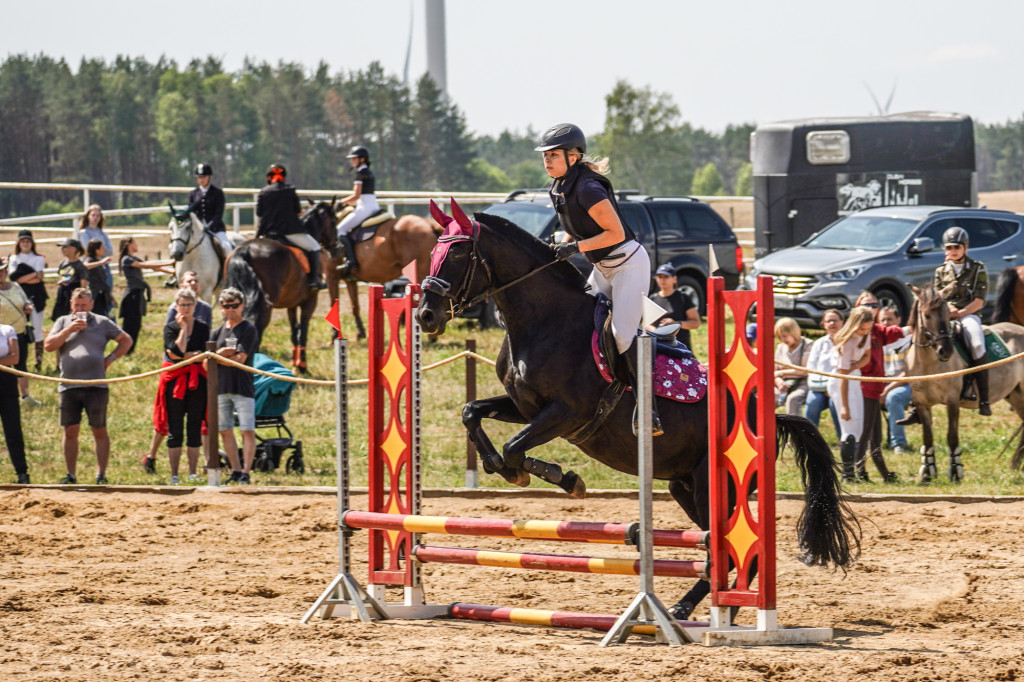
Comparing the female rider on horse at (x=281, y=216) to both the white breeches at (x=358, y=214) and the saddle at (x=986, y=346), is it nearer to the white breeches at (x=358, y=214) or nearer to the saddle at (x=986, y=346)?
the white breeches at (x=358, y=214)

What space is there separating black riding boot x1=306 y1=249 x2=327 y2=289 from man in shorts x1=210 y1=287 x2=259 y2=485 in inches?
214

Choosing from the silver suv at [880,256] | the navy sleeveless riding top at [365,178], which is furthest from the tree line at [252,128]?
the silver suv at [880,256]

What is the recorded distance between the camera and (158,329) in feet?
64.6

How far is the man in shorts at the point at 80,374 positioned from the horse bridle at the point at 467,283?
19.9ft

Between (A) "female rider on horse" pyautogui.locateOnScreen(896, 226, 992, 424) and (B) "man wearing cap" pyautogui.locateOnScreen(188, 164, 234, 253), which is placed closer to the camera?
(A) "female rider on horse" pyautogui.locateOnScreen(896, 226, 992, 424)

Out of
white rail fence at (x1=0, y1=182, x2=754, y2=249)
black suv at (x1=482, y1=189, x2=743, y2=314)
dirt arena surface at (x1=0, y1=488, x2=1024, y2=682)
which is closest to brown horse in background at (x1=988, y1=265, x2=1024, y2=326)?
dirt arena surface at (x1=0, y1=488, x2=1024, y2=682)

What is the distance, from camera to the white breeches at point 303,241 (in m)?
18.1

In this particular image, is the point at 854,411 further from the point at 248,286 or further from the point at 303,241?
the point at 303,241

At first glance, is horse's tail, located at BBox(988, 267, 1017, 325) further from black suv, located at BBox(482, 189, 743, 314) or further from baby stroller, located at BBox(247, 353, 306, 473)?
baby stroller, located at BBox(247, 353, 306, 473)

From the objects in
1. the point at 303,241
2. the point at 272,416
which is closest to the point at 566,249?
the point at 272,416

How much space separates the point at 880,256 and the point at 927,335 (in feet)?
19.4

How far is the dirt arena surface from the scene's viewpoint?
19.6 ft

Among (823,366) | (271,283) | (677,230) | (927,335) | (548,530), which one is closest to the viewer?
(548,530)

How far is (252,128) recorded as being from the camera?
3511 inches
